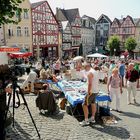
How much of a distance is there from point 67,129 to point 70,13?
54.8 meters

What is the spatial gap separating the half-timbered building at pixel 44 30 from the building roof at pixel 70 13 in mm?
9986

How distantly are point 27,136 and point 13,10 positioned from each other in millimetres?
3243

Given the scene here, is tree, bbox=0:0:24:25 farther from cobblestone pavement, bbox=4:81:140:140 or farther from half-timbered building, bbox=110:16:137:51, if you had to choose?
half-timbered building, bbox=110:16:137:51

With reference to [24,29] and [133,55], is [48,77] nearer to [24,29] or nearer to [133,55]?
[24,29]

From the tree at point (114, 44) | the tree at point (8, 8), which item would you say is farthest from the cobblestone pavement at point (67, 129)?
the tree at point (114, 44)

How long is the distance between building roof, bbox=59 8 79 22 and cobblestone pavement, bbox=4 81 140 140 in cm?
5199

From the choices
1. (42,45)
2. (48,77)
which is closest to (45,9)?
(42,45)

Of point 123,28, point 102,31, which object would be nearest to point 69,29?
Result: point 123,28

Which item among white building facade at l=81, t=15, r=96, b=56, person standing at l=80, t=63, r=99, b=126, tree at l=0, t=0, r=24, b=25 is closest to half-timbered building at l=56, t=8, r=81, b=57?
white building facade at l=81, t=15, r=96, b=56

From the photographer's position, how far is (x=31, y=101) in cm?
1198

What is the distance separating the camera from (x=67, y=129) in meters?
8.12

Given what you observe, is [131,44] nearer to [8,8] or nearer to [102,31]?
[102,31]

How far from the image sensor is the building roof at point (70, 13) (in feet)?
198

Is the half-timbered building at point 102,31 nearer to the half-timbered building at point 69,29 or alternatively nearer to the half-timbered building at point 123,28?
the half-timbered building at point 123,28
